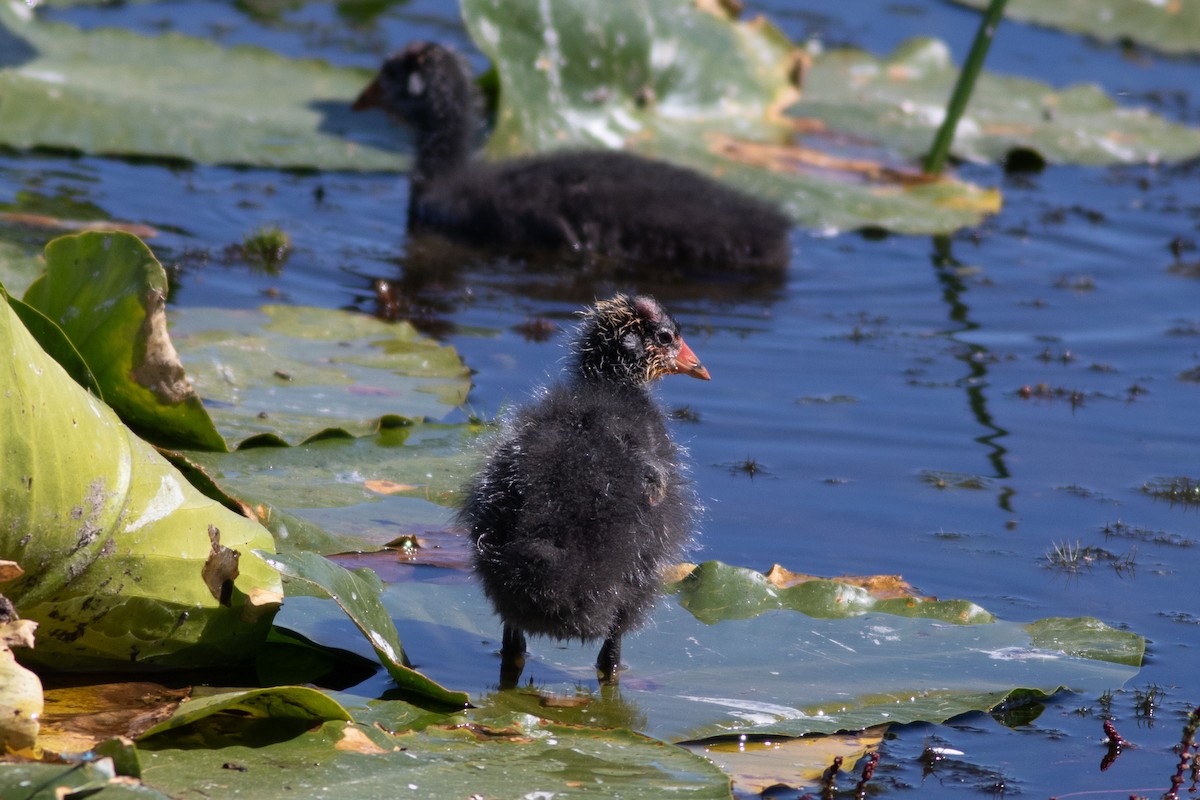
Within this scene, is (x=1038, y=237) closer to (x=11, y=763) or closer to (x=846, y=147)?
(x=846, y=147)

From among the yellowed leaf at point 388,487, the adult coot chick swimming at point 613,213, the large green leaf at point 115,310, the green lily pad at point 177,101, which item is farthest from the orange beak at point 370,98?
the large green leaf at point 115,310

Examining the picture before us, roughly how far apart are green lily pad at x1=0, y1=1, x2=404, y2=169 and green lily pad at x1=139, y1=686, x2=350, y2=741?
16.0ft

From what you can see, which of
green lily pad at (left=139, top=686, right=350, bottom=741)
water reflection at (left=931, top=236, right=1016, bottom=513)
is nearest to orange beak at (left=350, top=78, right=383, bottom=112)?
water reflection at (left=931, top=236, right=1016, bottom=513)

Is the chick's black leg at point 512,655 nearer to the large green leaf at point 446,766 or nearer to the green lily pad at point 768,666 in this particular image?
the green lily pad at point 768,666

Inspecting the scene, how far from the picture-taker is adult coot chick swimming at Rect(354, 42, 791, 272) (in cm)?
734

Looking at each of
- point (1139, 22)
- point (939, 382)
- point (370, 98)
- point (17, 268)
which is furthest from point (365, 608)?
point (1139, 22)

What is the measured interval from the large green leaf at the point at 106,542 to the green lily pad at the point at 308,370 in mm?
1130

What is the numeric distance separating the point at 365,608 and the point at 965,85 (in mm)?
5389

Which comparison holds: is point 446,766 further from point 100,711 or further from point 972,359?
point 972,359

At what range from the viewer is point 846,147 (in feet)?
29.3

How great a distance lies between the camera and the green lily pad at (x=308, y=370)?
459 cm

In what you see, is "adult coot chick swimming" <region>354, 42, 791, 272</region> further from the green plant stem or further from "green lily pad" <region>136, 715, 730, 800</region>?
"green lily pad" <region>136, 715, 730, 800</region>

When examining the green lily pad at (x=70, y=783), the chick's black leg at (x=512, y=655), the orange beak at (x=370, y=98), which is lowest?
the chick's black leg at (x=512, y=655)

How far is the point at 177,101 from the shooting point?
26.4 ft
